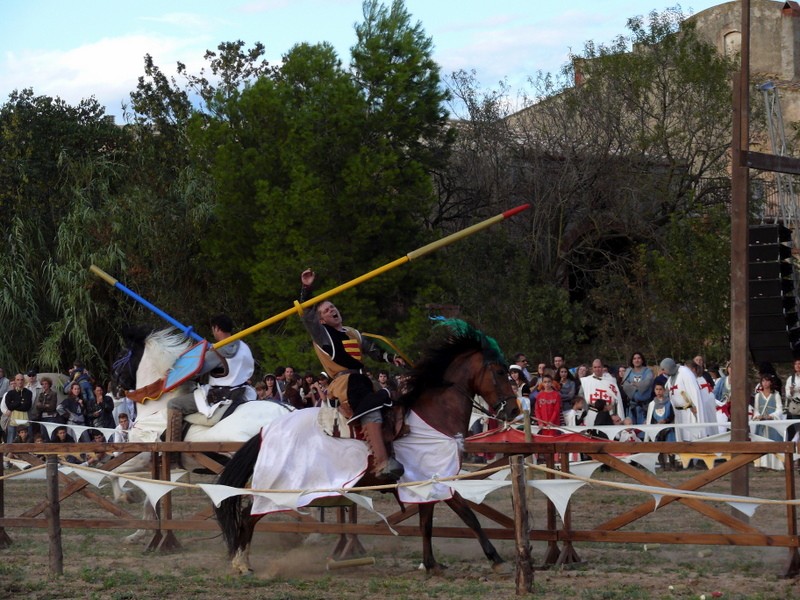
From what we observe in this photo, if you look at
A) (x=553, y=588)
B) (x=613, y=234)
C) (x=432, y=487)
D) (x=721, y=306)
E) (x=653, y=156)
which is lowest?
(x=553, y=588)

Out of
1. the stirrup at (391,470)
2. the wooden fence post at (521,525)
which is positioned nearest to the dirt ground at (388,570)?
the wooden fence post at (521,525)

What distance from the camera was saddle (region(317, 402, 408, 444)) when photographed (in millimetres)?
9438

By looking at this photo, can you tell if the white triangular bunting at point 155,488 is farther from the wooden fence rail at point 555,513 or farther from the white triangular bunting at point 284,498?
the white triangular bunting at point 284,498

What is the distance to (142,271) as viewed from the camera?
28.5 m

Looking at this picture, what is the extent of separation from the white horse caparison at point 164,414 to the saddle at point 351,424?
1645mm

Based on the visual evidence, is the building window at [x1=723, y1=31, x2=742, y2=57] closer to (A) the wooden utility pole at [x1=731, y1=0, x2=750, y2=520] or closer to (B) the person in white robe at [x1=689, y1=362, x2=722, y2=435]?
(B) the person in white robe at [x1=689, y1=362, x2=722, y2=435]

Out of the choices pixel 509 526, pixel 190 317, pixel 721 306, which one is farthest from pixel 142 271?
pixel 509 526

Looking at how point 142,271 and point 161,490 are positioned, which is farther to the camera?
point 142,271

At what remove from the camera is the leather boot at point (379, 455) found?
9.28 m

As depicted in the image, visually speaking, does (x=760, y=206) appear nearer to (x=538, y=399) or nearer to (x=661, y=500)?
(x=538, y=399)

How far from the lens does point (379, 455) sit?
365 inches

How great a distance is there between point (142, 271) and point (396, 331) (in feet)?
20.3

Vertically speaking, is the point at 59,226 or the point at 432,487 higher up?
the point at 59,226

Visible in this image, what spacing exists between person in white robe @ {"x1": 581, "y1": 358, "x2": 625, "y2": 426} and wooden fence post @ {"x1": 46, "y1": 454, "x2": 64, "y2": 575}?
9306 mm
